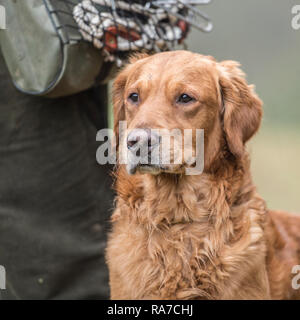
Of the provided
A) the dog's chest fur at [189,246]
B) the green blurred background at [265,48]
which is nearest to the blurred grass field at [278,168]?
the green blurred background at [265,48]

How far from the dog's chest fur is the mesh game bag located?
803mm

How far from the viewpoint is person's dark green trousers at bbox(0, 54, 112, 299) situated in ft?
11.5

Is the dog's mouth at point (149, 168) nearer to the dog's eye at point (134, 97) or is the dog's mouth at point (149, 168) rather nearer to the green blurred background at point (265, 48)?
the dog's eye at point (134, 97)

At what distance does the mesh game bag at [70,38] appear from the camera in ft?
10.2

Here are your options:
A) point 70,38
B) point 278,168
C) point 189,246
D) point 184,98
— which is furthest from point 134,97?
point 278,168

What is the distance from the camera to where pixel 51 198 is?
3.69 m

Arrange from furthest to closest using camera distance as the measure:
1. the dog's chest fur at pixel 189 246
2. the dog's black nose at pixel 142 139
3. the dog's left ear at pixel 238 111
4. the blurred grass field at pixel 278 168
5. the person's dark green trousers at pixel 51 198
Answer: the blurred grass field at pixel 278 168 < the person's dark green trousers at pixel 51 198 < the dog's left ear at pixel 238 111 < the dog's chest fur at pixel 189 246 < the dog's black nose at pixel 142 139

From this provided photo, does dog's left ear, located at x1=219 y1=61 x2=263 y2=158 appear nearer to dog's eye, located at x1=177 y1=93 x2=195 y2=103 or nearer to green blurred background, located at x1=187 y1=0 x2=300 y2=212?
dog's eye, located at x1=177 y1=93 x2=195 y2=103

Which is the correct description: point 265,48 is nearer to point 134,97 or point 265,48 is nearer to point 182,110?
point 134,97

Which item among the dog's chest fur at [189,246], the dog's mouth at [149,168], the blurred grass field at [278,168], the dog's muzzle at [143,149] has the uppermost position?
the dog's muzzle at [143,149]

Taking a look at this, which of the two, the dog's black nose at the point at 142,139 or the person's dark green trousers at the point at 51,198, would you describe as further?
the person's dark green trousers at the point at 51,198

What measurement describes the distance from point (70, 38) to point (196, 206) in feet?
3.96
